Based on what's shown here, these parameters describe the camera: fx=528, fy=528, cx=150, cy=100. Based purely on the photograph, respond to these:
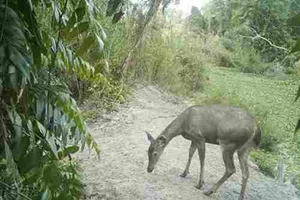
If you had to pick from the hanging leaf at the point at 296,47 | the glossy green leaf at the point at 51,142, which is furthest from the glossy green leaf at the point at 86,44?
the hanging leaf at the point at 296,47

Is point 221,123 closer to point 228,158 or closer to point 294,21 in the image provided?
point 228,158

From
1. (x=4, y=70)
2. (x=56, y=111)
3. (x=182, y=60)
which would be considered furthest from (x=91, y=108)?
(x=4, y=70)

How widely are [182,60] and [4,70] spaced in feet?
39.0

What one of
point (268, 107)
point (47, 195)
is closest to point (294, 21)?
point (47, 195)

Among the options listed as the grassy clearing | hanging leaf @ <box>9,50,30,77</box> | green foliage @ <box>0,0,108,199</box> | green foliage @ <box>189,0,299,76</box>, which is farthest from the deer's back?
green foliage @ <box>189,0,299,76</box>

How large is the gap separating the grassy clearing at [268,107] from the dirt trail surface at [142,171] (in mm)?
1070

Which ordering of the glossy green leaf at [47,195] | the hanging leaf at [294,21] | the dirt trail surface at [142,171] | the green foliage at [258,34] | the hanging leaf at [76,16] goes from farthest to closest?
the green foliage at [258,34]
the dirt trail surface at [142,171]
the hanging leaf at [76,16]
the glossy green leaf at [47,195]
the hanging leaf at [294,21]

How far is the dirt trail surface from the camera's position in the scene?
5.79 m

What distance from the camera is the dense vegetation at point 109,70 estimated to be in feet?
5.64

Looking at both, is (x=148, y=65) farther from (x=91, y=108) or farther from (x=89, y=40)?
(x=89, y=40)

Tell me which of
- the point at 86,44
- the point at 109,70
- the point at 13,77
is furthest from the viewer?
the point at 109,70

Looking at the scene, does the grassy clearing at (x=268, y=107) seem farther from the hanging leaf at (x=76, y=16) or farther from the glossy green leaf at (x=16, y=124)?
the glossy green leaf at (x=16, y=124)

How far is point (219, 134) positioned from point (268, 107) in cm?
679

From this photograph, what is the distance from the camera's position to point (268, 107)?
12.5 metres
